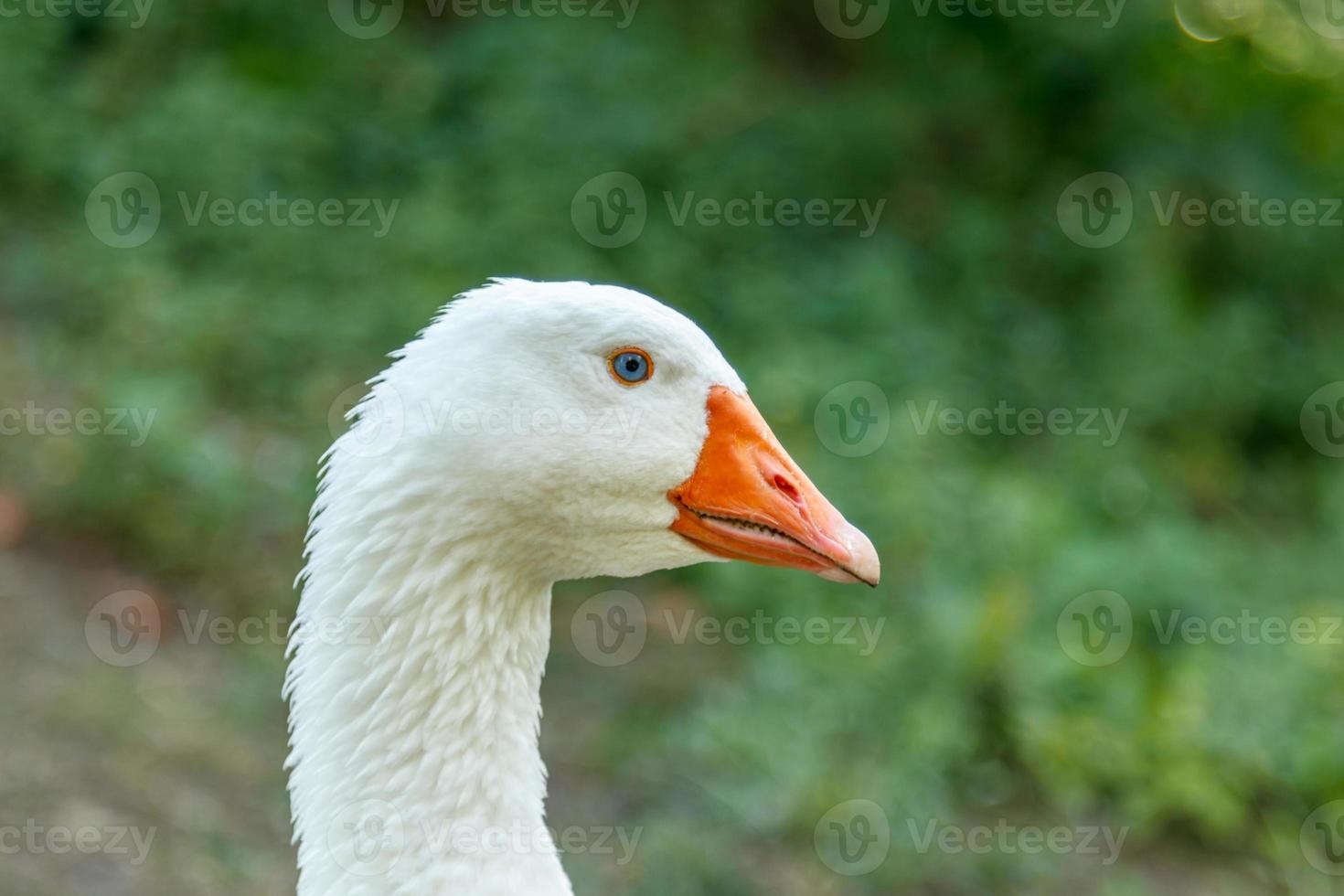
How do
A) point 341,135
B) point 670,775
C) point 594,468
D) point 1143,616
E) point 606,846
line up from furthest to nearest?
point 341,135, point 1143,616, point 670,775, point 606,846, point 594,468

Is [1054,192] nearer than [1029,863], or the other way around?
[1029,863]

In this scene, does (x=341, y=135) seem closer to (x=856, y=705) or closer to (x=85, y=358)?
(x=85, y=358)

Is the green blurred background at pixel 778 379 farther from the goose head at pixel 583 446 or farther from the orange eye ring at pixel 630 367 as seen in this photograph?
the orange eye ring at pixel 630 367

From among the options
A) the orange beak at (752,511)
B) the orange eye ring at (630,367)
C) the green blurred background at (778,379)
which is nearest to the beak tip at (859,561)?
the orange beak at (752,511)

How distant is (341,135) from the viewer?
29.0 feet

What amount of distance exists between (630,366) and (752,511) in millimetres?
391

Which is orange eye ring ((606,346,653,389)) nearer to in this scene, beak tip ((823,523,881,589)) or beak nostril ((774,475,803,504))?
beak nostril ((774,475,803,504))

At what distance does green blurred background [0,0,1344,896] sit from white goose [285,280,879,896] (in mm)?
2292

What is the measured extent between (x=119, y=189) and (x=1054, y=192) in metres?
6.22

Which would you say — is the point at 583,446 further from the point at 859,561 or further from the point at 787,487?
the point at 859,561

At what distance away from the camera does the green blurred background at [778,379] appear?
16.9 ft

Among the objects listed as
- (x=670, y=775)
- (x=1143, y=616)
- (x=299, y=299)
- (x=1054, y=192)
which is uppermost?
(x=1054, y=192)

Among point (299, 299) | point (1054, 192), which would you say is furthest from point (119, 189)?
point (1054, 192)

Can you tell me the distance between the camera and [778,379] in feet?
22.8
